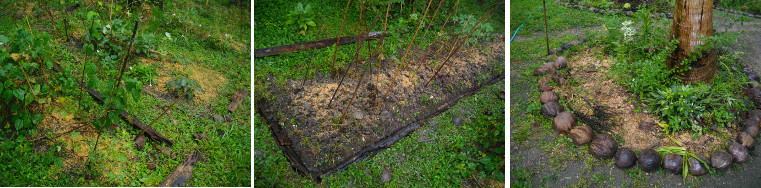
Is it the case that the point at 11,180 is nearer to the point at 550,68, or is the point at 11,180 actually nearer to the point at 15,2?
the point at 15,2

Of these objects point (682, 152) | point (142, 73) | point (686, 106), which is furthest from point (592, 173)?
point (142, 73)

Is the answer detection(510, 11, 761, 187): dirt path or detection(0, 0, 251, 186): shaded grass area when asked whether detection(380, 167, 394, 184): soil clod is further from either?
detection(0, 0, 251, 186): shaded grass area

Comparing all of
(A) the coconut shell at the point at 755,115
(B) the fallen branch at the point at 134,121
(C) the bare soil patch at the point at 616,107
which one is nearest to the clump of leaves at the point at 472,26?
(C) the bare soil patch at the point at 616,107

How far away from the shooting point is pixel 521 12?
3.34 m

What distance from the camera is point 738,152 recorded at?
9.45ft

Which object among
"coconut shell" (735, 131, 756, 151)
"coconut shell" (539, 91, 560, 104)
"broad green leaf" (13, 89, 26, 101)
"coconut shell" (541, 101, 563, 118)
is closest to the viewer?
"broad green leaf" (13, 89, 26, 101)

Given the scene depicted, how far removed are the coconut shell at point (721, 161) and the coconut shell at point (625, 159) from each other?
→ 46cm

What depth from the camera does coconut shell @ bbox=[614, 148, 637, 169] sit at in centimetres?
281

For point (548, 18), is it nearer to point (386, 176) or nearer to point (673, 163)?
point (673, 163)

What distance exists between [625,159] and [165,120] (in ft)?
9.52

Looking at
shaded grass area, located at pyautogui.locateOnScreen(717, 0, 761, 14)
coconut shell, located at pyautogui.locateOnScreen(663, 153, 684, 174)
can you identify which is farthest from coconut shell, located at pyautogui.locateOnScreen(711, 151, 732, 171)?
shaded grass area, located at pyautogui.locateOnScreen(717, 0, 761, 14)

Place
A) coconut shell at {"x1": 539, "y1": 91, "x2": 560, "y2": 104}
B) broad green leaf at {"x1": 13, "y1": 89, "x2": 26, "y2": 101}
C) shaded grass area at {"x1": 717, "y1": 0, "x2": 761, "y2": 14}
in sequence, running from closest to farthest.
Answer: broad green leaf at {"x1": 13, "y1": 89, "x2": 26, "y2": 101} < coconut shell at {"x1": 539, "y1": 91, "x2": 560, "y2": 104} < shaded grass area at {"x1": 717, "y1": 0, "x2": 761, "y2": 14}

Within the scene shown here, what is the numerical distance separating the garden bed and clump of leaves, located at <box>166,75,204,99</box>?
87cm

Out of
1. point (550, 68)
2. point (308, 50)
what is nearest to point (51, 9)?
point (308, 50)
